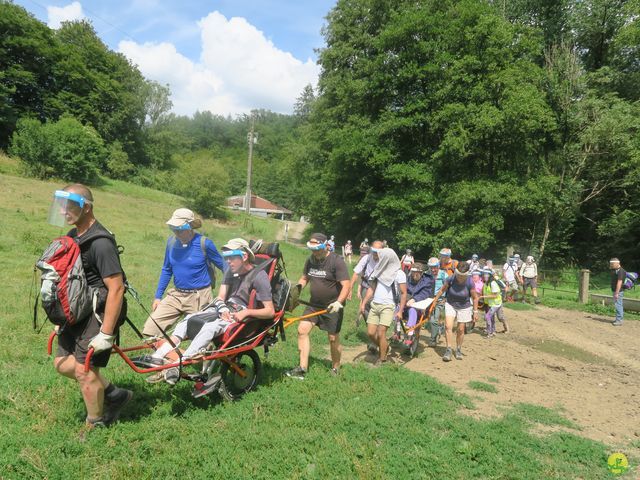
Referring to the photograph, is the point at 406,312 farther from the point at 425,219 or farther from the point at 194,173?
the point at 194,173

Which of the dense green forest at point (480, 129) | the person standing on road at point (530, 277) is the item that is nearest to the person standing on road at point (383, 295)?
the person standing on road at point (530, 277)

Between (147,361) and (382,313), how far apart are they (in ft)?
12.2

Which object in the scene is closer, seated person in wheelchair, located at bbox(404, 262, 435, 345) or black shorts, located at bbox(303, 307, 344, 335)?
black shorts, located at bbox(303, 307, 344, 335)

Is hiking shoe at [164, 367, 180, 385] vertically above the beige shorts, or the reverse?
the beige shorts

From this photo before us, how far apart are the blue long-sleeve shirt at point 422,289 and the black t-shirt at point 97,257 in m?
5.92

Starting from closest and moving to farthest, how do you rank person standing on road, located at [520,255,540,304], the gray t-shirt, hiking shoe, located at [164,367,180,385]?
hiking shoe, located at [164,367,180,385] → the gray t-shirt → person standing on road, located at [520,255,540,304]

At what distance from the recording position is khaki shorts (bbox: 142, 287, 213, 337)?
5180 mm

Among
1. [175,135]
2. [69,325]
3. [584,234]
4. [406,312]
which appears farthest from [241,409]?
[175,135]

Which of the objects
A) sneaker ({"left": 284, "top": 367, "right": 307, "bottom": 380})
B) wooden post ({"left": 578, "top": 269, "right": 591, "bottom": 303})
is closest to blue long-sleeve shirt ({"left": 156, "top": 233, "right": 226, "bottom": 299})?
sneaker ({"left": 284, "top": 367, "right": 307, "bottom": 380})

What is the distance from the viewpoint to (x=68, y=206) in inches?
131

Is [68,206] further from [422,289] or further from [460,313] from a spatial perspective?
[460,313]

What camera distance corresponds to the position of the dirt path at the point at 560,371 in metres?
5.54

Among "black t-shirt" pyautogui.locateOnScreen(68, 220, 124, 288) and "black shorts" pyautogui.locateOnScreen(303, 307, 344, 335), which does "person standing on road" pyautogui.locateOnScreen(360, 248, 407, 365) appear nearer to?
"black shorts" pyautogui.locateOnScreen(303, 307, 344, 335)

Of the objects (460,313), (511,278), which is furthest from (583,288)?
(460,313)
